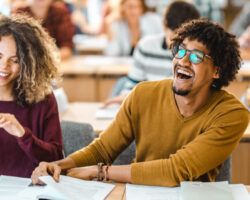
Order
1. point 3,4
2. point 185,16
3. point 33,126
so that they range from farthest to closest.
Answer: point 3,4 → point 185,16 → point 33,126

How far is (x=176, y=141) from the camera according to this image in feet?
6.91

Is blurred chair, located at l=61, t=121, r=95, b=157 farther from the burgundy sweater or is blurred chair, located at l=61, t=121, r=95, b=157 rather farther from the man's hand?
the man's hand

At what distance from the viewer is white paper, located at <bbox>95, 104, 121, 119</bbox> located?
309 cm

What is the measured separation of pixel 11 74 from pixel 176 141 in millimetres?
635

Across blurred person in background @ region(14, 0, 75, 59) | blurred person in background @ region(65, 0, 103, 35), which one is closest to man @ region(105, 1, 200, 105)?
blurred person in background @ region(14, 0, 75, 59)

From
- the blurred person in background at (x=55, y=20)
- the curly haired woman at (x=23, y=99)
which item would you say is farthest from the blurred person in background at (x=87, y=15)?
the curly haired woman at (x=23, y=99)

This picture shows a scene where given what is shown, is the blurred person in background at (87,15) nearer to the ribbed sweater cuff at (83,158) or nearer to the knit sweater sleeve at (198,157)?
the ribbed sweater cuff at (83,158)

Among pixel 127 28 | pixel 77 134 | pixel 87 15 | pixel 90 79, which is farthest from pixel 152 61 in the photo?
pixel 87 15

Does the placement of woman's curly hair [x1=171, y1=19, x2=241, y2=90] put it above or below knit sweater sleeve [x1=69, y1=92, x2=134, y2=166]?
Answer: above

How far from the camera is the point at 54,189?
180cm

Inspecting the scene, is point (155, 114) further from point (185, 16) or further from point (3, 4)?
point (3, 4)

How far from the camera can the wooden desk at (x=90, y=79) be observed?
14.8 feet

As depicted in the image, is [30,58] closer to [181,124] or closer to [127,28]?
[181,124]

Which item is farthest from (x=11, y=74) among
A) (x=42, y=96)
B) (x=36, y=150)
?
(x=36, y=150)
